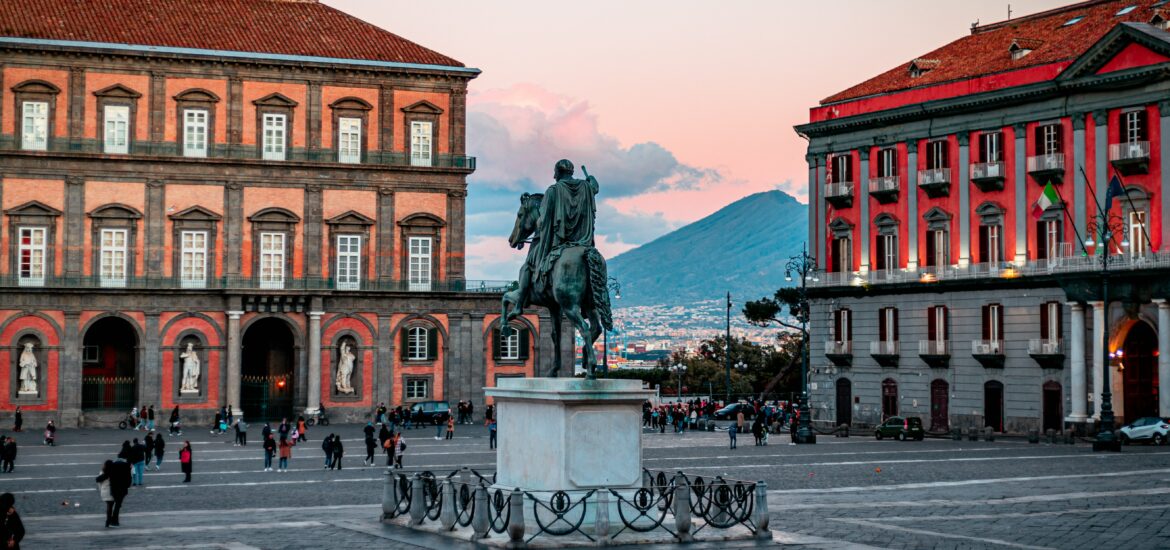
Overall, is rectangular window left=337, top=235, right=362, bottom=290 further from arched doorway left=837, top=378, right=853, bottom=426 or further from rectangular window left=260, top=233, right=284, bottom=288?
arched doorway left=837, top=378, right=853, bottom=426

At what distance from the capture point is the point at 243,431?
165 ft

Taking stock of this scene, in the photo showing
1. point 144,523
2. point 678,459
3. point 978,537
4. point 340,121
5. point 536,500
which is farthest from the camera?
point 340,121

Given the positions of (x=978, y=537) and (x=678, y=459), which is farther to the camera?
(x=678, y=459)

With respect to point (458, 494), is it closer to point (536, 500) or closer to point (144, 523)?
point (536, 500)

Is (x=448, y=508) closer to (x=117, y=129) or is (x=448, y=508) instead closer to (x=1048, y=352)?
(x=1048, y=352)

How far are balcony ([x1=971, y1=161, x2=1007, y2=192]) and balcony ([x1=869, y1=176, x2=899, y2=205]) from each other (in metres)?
4.25

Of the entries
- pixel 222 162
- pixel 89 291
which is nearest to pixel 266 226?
pixel 222 162

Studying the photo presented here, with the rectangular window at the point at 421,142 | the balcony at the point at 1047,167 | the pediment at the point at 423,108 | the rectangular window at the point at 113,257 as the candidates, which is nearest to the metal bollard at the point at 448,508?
the balcony at the point at 1047,167

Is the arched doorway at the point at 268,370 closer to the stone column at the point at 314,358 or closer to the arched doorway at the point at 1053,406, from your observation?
the stone column at the point at 314,358

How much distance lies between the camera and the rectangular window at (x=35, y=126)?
2452 inches

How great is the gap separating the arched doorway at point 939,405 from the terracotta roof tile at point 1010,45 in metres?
11.9

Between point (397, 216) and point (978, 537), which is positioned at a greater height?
point (397, 216)

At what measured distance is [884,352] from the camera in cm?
6028

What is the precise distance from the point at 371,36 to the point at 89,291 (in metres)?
17.6
